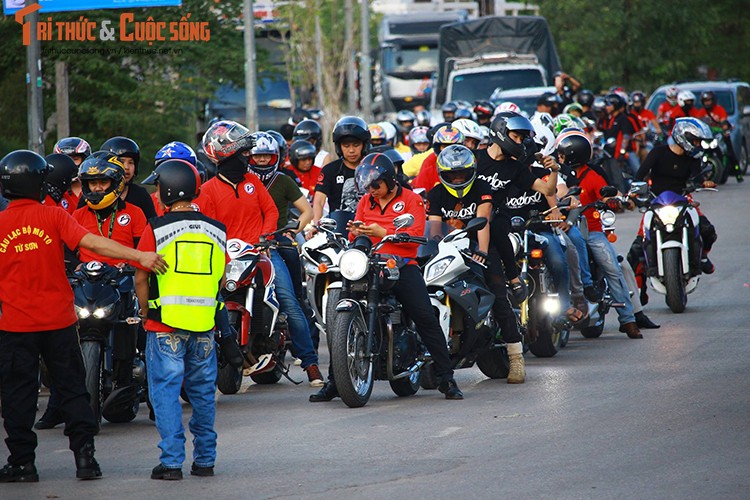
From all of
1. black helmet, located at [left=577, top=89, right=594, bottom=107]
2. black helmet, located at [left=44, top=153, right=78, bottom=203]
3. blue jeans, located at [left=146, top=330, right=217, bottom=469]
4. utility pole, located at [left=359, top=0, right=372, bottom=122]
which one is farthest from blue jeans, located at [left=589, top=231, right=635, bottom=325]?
utility pole, located at [left=359, top=0, right=372, bottom=122]

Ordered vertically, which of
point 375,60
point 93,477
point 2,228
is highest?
point 375,60

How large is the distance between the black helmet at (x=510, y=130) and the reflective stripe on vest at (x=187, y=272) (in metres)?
4.43

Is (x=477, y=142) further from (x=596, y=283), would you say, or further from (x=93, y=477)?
(x=93, y=477)

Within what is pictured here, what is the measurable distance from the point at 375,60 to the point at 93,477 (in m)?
46.6

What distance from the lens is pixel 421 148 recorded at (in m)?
19.5

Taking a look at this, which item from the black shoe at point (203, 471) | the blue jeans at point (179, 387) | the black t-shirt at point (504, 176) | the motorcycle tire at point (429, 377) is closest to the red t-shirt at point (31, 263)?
the blue jeans at point (179, 387)

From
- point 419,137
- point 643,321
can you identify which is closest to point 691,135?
point 643,321

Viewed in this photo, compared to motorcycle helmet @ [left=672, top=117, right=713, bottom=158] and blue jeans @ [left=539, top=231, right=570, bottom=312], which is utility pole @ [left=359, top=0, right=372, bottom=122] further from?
blue jeans @ [left=539, top=231, right=570, bottom=312]

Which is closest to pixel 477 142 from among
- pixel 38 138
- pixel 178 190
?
pixel 38 138

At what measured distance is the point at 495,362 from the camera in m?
12.3

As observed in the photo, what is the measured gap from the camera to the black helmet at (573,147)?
14477 millimetres

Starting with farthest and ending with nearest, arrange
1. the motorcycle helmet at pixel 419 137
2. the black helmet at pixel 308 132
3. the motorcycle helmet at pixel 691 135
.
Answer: the motorcycle helmet at pixel 419 137 → the black helmet at pixel 308 132 → the motorcycle helmet at pixel 691 135

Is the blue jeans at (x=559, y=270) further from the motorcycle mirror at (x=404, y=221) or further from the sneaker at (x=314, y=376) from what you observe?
the motorcycle mirror at (x=404, y=221)

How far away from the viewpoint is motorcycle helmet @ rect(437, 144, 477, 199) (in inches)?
460
